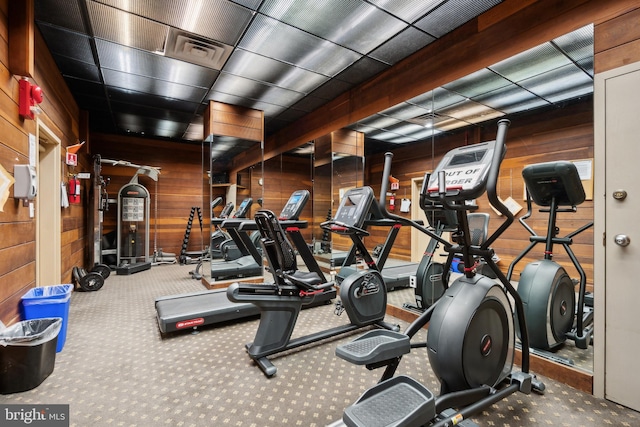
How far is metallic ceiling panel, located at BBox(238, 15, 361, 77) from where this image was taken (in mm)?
3348

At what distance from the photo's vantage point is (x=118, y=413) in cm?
187

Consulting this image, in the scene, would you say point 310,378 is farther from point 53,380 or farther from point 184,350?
point 53,380

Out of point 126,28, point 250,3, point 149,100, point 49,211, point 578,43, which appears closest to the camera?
point 578,43

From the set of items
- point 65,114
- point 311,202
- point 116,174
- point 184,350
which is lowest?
point 184,350

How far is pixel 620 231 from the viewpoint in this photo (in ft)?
6.47

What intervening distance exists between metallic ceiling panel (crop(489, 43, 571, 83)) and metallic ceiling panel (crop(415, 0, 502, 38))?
565mm

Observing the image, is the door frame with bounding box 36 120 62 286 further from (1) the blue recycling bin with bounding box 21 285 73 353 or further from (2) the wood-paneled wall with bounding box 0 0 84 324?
(1) the blue recycling bin with bounding box 21 285 73 353

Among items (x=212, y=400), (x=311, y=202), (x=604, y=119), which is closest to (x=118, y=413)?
(x=212, y=400)

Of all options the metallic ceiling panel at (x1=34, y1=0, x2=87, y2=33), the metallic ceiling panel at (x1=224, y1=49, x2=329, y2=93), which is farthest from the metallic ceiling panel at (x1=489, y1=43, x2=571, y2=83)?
the metallic ceiling panel at (x1=34, y1=0, x2=87, y2=33)

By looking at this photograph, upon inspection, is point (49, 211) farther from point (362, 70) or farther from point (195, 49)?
point (362, 70)

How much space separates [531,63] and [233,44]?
10.6ft

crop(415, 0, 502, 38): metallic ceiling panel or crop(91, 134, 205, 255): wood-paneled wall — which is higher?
crop(415, 0, 502, 38): metallic ceiling panel

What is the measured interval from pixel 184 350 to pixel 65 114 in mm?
4228

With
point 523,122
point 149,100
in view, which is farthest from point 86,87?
point 523,122
